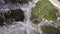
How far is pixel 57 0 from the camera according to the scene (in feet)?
3.94

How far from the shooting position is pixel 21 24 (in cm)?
140

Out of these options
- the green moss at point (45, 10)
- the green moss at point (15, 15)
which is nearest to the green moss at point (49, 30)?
the green moss at point (45, 10)

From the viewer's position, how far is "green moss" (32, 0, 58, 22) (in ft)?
3.82

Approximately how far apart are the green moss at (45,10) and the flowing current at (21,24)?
99mm

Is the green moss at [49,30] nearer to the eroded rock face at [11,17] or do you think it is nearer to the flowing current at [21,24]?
the flowing current at [21,24]

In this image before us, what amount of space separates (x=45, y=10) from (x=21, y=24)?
0.31 meters

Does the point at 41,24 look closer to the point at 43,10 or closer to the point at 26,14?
the point at 43,10

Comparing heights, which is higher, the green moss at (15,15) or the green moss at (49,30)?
the green moss at (15,15)

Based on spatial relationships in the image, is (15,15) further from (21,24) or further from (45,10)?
(45,10)

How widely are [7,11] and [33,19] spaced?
0.94 feet

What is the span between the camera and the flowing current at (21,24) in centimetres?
132

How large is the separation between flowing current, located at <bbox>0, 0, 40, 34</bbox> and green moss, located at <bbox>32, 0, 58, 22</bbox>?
3.9 inches

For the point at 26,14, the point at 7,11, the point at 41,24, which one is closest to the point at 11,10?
the point at 7,11

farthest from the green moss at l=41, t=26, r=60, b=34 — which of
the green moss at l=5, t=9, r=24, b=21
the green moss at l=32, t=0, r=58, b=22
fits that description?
the green moss at l=5, t=9, r=24, b=21
